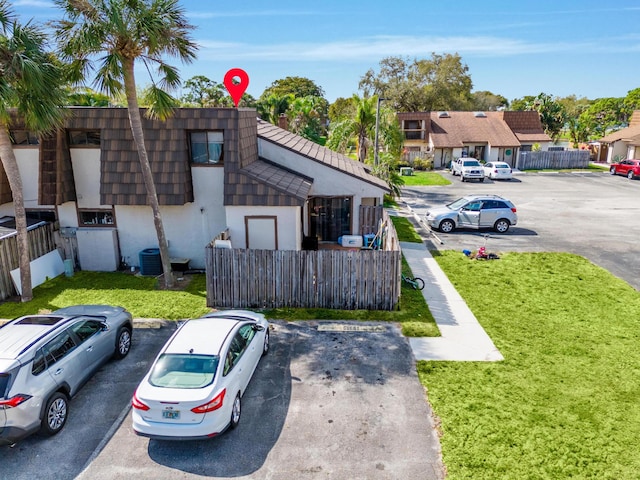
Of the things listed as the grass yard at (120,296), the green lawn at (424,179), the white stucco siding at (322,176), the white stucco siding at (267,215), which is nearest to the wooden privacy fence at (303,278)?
the grass yard at (120,296)

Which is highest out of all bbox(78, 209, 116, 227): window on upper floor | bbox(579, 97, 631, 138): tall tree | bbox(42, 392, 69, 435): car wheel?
bbox(579, 97, 631, 138): tall tree

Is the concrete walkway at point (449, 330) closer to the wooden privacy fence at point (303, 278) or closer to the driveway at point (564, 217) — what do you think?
the wooden privacy fence at point (303, 278)

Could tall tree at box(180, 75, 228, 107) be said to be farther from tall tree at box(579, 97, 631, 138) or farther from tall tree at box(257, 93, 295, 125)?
tall tree at box(579, 97, 631, 138)

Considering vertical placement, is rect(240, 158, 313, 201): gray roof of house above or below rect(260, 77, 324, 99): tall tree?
below

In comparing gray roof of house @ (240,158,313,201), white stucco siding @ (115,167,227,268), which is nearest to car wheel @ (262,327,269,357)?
gray roof of house @ (240,158,313,201)

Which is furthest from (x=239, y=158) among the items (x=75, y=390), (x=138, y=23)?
(x=75, y=390)

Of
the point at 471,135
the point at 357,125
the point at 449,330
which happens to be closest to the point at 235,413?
the point at 449,330
